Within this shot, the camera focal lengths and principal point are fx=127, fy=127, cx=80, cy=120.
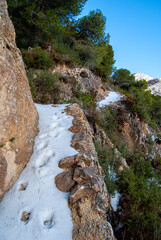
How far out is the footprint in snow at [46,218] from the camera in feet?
4.32

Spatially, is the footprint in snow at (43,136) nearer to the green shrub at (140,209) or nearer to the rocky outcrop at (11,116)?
the rocky outcrop at (11,116)

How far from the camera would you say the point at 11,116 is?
1.88 meters

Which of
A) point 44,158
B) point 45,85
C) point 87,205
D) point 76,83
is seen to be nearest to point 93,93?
point 76,83

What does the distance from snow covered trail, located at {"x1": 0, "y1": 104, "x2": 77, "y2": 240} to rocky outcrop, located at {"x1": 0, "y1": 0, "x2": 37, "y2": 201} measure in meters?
0.16

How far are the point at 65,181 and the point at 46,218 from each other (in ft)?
1.50

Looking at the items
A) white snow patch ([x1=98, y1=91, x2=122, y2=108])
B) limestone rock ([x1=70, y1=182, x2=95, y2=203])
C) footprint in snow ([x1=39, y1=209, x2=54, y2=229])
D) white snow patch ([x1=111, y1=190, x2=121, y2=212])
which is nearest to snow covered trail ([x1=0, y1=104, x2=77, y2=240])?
footprint in snow ([x1=39, y1=209, x2=54, y2=229])

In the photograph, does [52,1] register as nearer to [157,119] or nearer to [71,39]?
[71,39]

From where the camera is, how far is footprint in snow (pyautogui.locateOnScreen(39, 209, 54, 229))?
1.32 meters

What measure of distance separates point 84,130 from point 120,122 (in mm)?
4380

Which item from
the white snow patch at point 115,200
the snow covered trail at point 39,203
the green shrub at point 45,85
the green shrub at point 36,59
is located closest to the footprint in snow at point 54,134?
the snow covered trail at point 39,203

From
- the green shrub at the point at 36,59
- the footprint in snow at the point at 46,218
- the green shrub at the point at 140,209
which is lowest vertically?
the green shrub at the point at 140,209

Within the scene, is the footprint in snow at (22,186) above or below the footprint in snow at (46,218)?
below

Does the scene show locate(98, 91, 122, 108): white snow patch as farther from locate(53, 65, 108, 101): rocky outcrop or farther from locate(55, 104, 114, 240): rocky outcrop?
locate(55, 104, 114, 240): rocky outcrop

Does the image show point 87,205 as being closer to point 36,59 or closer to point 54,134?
point 54,134
